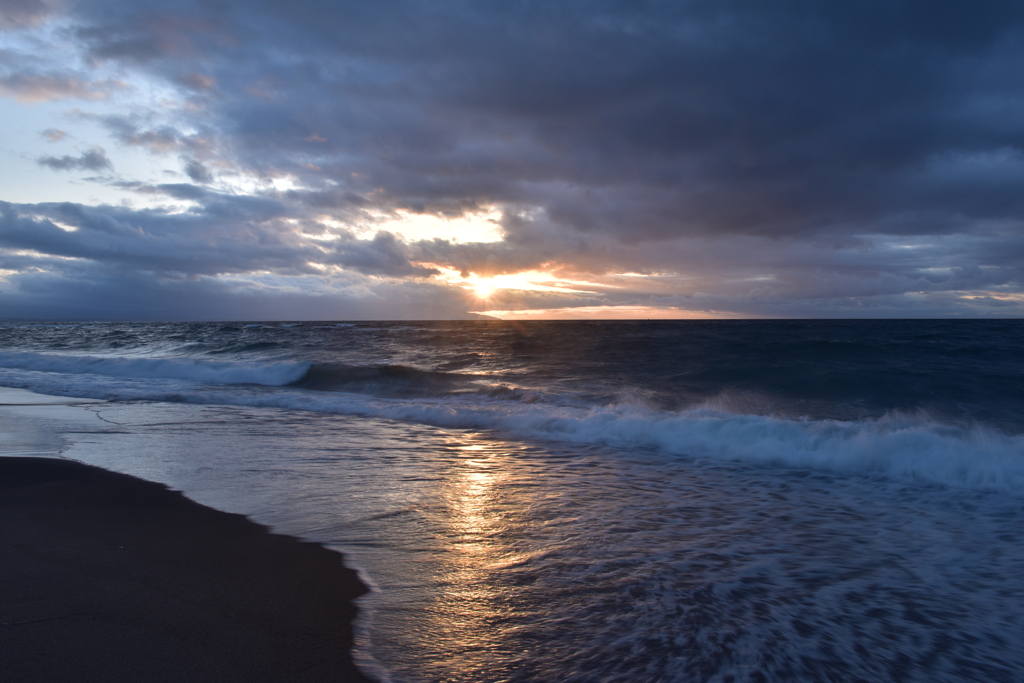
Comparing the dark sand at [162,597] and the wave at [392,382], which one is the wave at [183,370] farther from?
the dark sand at [162,597]

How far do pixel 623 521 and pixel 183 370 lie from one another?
685 inches

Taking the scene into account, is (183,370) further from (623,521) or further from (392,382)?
(623,521)

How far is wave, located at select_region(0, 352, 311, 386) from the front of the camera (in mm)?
16266

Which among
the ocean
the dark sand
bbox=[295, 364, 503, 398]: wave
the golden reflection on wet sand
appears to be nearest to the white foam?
the ocean

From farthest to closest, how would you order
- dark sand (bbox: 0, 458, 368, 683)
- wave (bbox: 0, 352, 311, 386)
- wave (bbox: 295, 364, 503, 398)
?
wave (bbox: 0, 352, 311, 386), wave (bbox: 295, 364, 503, 398), dark sand (bbox: 0, 458, 368, 683)

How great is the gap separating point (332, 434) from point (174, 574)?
15.9ft

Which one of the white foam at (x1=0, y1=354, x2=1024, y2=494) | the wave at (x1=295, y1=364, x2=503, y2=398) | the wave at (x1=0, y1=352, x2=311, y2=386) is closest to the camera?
the white foam at (x1=0, y1=354, x2=1024, y2=494)

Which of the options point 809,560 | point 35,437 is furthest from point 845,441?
point 35,437

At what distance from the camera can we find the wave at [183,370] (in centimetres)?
1627

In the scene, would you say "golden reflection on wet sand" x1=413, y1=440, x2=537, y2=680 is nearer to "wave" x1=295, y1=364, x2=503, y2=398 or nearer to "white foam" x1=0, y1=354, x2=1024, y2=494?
"white foam" x1=0, y1=354, x2=1024, y2=494

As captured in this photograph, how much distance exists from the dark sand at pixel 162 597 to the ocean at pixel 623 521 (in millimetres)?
246

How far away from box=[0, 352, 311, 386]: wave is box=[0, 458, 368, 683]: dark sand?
40.0ft

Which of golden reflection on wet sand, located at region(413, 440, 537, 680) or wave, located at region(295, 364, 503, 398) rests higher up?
golden reflection on wet sand, located at region(413, 440, 537, 680)

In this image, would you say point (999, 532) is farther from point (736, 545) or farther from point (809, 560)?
point (736, 545)
